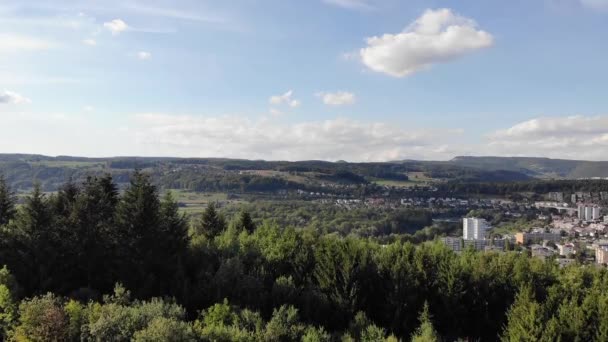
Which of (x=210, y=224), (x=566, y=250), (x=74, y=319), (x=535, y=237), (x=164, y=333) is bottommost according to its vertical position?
(x=566, y=250)

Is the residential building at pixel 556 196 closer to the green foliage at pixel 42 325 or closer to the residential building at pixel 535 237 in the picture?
the residential building at pixel 535 237

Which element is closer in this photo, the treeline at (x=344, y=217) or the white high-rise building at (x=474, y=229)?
the white high-rise building at (x=474, y=229)

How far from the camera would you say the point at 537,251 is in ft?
290

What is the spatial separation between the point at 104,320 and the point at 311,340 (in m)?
9.63

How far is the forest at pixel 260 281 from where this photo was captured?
85.6 ft

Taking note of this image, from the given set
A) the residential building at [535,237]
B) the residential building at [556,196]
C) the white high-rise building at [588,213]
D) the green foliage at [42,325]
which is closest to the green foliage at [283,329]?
the green foliage at [42,325]

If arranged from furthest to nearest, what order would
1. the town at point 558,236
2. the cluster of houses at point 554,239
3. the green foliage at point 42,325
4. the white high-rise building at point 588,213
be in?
the white high-rise building at point 588,213 < the cluster of houses at point 554,239 < the town at point 558,236 < the green foliage at point 42,325

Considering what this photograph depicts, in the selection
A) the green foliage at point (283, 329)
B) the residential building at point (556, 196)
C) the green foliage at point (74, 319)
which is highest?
the green foliage at point (74, 319)

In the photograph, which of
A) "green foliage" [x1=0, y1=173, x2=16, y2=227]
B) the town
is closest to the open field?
the town

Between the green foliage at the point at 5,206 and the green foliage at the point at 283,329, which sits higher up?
the green foliage at the point at 5,206

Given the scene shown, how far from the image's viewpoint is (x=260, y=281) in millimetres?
33469

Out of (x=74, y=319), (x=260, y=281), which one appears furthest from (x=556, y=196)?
(x=74, y=319)

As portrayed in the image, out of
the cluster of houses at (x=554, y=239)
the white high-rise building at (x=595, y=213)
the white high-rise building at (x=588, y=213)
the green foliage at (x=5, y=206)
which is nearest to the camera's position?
the green foliage at (x=5, y=206)

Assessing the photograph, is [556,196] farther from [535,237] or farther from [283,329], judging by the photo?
[283,329]
